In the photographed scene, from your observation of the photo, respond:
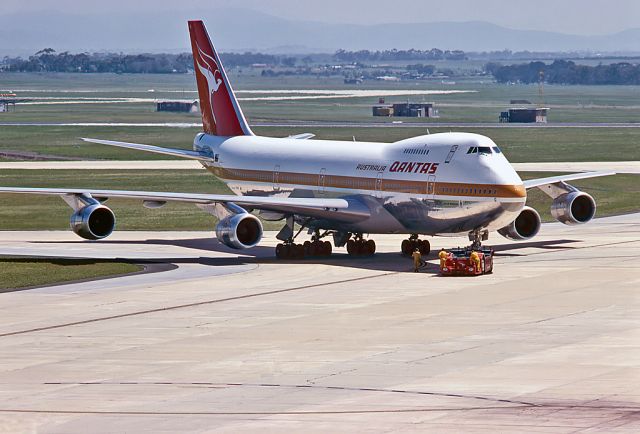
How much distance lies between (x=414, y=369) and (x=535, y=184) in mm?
31725

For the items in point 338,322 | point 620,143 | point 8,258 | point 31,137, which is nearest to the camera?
point 338,322

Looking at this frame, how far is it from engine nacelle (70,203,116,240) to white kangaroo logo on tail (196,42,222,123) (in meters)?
13.9

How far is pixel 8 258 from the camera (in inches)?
2601

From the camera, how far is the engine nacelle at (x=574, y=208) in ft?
236

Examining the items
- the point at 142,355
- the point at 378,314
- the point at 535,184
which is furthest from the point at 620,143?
the point at 142,355

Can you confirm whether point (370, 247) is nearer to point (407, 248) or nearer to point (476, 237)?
point (407, 248)

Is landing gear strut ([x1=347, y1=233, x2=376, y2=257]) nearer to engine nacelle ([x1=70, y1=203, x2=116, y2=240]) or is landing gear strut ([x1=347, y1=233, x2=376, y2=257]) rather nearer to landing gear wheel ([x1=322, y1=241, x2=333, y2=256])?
landing gear wheel ([x1=322, y1=241, x2=333, y2=256])

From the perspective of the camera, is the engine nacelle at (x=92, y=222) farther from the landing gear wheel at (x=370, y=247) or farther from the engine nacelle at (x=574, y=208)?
the engine nacelle at (x=574, y=208)

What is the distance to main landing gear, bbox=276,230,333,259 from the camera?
66938 mm

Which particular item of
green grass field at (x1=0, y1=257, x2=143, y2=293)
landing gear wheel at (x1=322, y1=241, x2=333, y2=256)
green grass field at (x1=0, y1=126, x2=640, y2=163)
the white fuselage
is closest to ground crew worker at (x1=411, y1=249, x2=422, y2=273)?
the white fuselage

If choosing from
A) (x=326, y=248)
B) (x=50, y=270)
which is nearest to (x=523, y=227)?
(x=326, y=248)

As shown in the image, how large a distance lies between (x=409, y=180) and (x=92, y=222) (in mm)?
14842

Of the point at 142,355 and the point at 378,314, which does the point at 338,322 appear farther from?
the point at 142,355

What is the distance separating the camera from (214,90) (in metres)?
78.6
